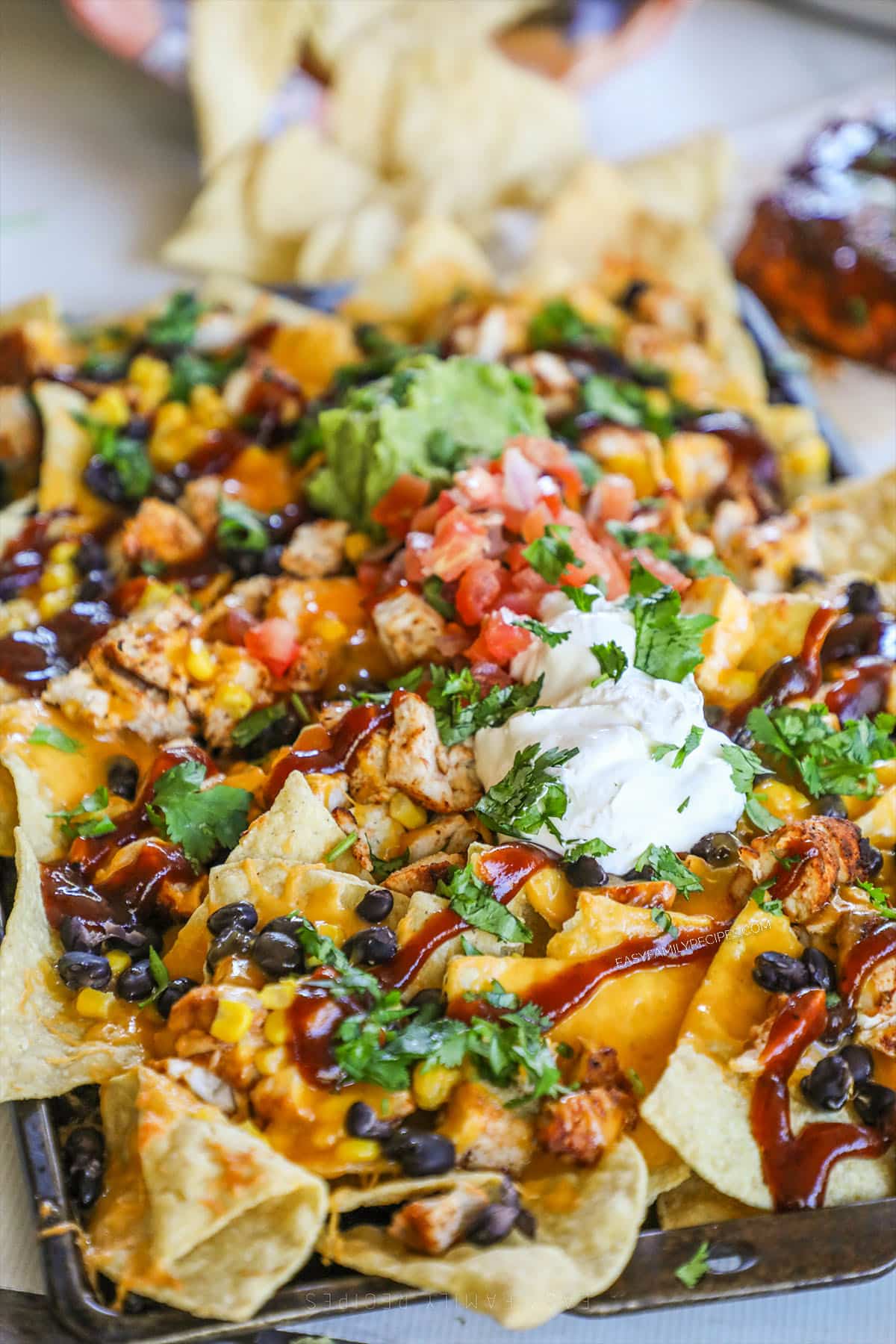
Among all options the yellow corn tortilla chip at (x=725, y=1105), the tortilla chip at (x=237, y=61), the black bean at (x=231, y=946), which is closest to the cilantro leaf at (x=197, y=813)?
the black bean at (x=231, y=946)

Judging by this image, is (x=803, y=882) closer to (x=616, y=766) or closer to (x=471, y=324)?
(x=616, y=766)

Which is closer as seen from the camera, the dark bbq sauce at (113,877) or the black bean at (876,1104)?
the black bean at (876,1104)

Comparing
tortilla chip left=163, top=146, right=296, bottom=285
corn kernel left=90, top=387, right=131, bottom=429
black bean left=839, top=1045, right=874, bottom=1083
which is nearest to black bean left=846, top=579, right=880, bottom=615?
black bean left=839, top=1045, right=874, bottom=1083

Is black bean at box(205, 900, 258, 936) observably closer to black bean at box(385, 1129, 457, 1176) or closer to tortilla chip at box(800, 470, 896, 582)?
black bean at box(385, 1129, 457, 1176)

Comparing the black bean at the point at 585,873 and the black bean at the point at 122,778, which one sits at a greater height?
the black bean at the point at 585,873

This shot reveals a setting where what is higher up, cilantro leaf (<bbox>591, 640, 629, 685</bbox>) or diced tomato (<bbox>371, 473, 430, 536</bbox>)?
diced tomato (<bbox>371, 473, 430, 536</bbox>)

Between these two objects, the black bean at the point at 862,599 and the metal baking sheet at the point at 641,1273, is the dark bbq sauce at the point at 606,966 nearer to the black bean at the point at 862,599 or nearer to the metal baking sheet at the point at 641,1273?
the metal baking sheet at the point at 641,1273

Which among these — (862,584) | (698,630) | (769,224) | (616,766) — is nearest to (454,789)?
(616,766)
